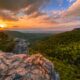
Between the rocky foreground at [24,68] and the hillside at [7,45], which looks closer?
the rocky foreground at [24,68]

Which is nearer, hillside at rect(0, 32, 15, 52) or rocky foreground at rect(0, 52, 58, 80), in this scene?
rocky foreground at rect(0, 52, 58, 80)

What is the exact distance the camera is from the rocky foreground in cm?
1335

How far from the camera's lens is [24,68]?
1405 cm

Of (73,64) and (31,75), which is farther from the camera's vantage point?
(73,64)

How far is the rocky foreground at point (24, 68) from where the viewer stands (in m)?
Answer: 13.4

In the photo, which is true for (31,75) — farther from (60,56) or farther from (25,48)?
(60,56)

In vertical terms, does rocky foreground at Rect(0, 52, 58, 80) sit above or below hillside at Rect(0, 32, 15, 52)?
above

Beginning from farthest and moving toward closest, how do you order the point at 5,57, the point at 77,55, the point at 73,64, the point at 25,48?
the point at 77,55
the point at 73,64
the point at 25,48
the point at 5,57

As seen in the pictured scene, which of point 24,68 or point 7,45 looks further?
point 7,45

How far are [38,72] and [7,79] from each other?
6.15 feet

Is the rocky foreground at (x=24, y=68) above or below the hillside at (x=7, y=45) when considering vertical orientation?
above

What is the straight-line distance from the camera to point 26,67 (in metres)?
14.2

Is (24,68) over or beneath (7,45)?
over

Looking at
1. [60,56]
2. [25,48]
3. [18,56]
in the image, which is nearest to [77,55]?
[60,56]
